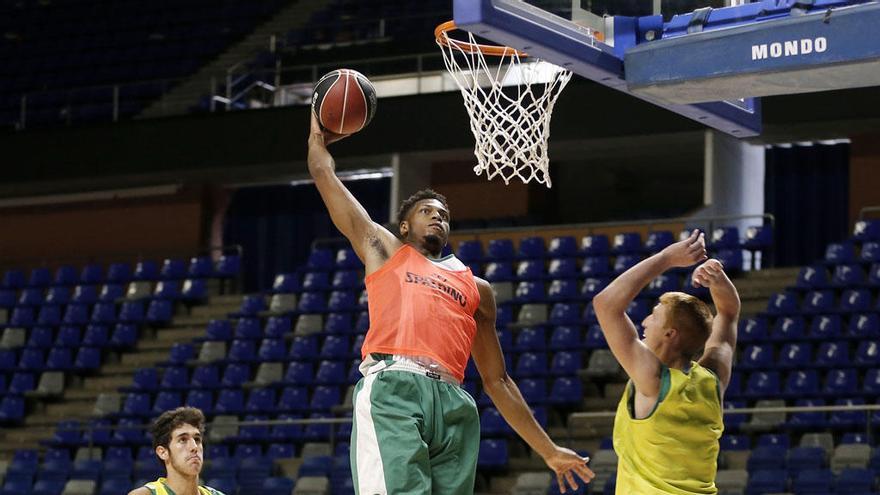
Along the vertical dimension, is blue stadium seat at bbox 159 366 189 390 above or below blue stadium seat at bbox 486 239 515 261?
below

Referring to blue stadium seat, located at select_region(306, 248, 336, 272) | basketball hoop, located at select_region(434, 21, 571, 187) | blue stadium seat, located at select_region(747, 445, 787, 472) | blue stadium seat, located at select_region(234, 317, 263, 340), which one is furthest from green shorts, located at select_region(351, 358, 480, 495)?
blue stadium seat, located at select_region(306, 248, 336, 272)

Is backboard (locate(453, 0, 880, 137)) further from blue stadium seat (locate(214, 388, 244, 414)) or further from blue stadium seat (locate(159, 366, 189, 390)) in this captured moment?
blue stadium seat (locate(159, 366, 189, 390))

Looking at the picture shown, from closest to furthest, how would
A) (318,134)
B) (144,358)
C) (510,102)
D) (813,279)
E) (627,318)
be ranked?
(627,318) → (318,134) → (510,102) → (813,279) → (144,358)

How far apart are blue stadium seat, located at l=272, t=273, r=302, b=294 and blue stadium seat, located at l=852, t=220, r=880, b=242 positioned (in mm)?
6926

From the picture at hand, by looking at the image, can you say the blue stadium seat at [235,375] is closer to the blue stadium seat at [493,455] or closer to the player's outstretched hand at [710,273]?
the blue stadium seat at [493,455]

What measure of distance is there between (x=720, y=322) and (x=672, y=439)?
0.61 metres

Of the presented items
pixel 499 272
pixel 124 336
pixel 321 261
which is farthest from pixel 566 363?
pixel 124 336

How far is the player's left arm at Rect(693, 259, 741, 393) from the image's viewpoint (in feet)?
17.1

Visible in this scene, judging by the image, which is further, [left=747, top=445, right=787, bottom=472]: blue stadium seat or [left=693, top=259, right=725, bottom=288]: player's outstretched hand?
[left=747, top=445, right=787, bottom=472]: blue stadium seat

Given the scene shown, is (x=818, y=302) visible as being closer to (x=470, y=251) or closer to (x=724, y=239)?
(x=724, y=239)

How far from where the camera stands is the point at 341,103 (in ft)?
17.6

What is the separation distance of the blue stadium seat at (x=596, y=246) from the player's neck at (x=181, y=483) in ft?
35.5

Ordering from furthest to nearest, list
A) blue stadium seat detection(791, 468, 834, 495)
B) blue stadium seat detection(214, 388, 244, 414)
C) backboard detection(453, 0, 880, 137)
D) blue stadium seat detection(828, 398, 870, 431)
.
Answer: blue stadium seat detection(214, 388, 244, 414), blue stadium seat detection(828, 398, 870, 431), blue stadium seat detection(791, 468, 834, 495), backboard detection(453, 0, 880, 137)

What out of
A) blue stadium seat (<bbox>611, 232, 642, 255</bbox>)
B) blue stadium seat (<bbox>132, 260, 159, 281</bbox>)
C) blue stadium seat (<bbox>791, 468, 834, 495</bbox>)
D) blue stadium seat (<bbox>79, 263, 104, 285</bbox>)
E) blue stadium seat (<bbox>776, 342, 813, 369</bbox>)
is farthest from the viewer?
blue stadium seat (<bbox>79, 263, 104, 285</bbox>)
